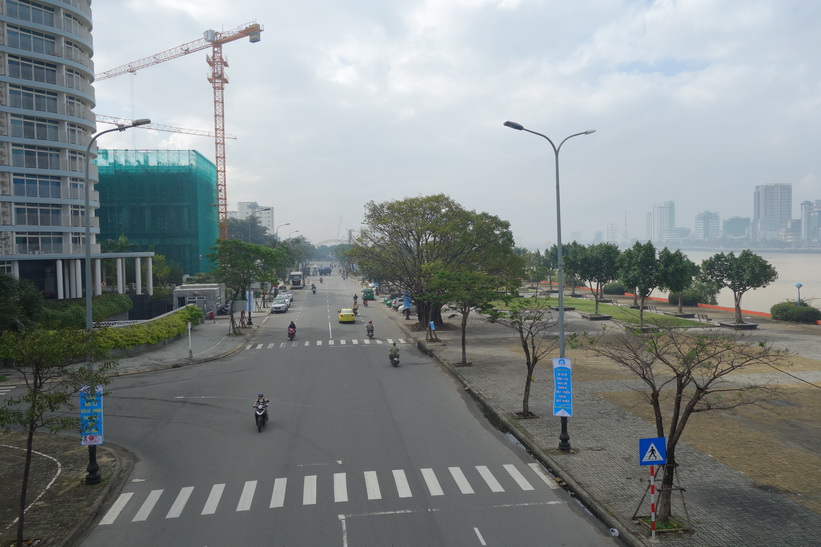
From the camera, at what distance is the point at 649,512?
12.6 meters

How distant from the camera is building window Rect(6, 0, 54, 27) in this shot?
40.7 meters

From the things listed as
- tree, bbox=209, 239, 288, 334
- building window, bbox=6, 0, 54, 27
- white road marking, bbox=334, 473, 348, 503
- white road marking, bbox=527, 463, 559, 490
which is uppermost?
building window, bbox=6, 0, 54, 27

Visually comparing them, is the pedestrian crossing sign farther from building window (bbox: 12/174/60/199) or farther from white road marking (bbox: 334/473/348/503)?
building window (bbox: 12/174/60/199)

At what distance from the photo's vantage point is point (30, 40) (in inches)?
1641

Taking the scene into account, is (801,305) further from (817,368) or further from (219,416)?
(219,416)

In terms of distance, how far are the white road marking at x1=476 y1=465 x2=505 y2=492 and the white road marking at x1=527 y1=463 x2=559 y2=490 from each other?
4.22 feet

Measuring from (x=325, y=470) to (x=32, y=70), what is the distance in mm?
42056

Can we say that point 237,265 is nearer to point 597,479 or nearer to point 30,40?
point 30,40

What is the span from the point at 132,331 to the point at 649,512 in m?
31.7

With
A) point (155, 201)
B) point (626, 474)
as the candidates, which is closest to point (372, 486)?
point (626, 474)

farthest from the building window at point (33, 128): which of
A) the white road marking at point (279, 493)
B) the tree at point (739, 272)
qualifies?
the tree at point (739, 272)

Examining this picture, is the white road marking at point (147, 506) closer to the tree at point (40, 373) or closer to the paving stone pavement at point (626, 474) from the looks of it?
the tree at point (40, 373)

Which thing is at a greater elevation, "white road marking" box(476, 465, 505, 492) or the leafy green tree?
the leafy green tree

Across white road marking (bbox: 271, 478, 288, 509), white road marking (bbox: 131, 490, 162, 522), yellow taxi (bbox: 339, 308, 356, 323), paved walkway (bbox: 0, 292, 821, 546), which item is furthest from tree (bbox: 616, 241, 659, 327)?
white road marking (bbox: 131, 490, 162, 522)
